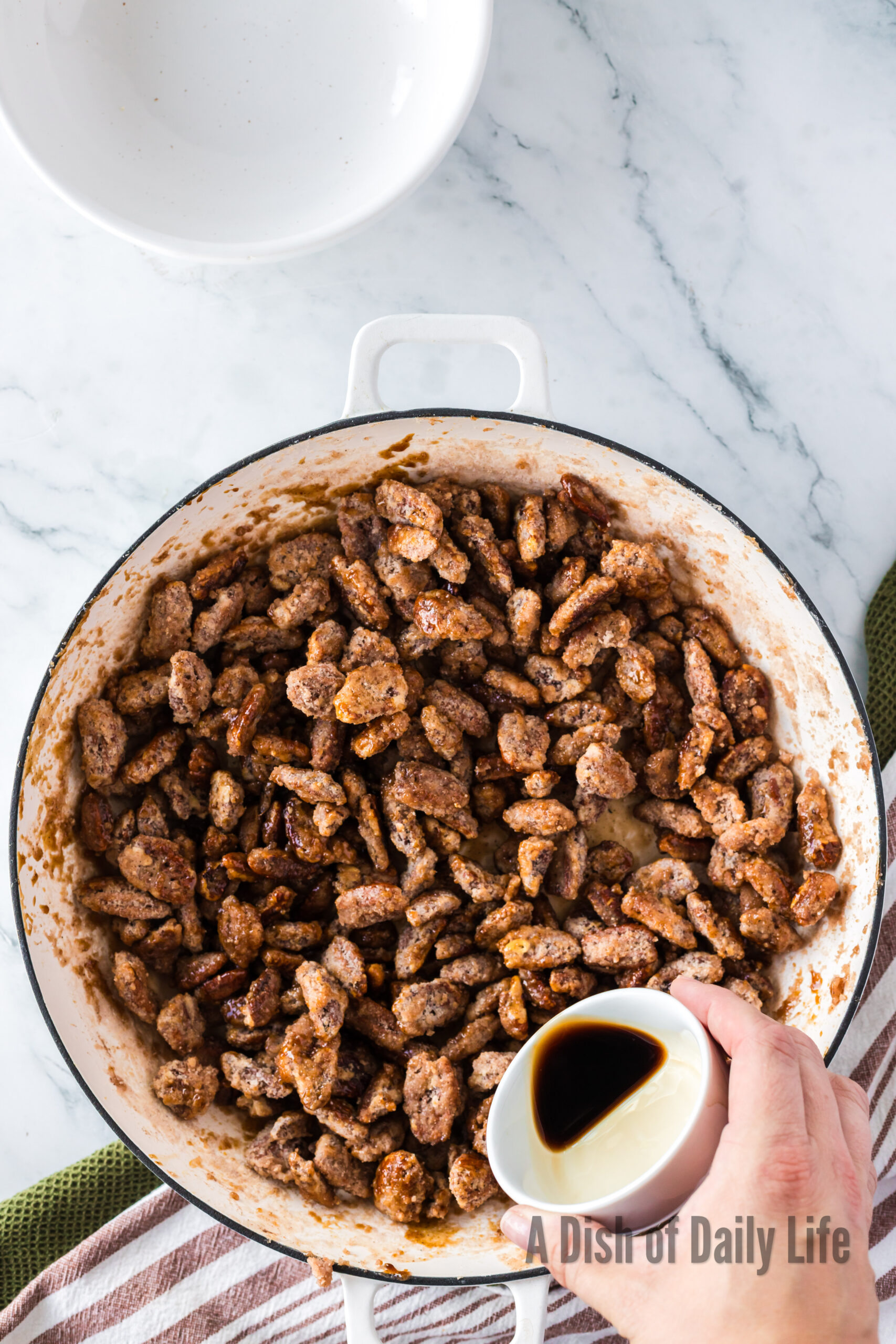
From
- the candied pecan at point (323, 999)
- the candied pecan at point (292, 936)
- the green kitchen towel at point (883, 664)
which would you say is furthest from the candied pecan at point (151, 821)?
the green kitchen towel at point (883, 664)

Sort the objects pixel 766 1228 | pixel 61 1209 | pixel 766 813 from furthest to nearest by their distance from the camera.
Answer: pixel 61 1209, pixel 766 813, pixel 766 1228

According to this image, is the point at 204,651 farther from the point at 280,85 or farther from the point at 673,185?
the point at 673,185

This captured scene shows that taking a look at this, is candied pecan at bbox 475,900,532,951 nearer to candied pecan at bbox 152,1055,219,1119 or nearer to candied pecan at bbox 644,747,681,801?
candied pecan at bbox 644,747,681,801

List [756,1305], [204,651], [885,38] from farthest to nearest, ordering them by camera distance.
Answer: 1. [885,38]
2. [204,651]
3. [756,1305]

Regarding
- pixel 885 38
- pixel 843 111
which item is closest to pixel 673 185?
pixel 843 111

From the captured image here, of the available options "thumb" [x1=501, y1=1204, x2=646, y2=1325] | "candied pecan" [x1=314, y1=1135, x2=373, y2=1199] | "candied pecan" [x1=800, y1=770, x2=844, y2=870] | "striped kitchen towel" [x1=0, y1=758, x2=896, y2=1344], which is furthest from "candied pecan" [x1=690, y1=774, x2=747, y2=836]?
"candied pecan" [x1=314, y1=1135, x2=373, y2=1199]

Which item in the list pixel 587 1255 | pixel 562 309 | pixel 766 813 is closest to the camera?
pixel 587 1255

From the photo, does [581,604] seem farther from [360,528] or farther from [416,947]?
[416,947]

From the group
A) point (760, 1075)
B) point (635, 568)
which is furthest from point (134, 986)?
point (635, 568)
